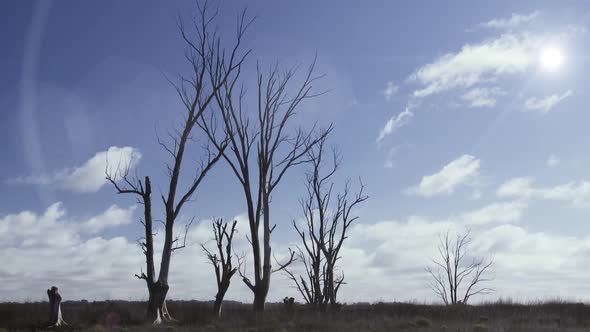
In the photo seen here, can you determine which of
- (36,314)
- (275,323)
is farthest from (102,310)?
(275,323)

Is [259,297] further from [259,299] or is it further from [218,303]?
[218,303]

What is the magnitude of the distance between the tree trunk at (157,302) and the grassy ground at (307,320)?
0.50 metres

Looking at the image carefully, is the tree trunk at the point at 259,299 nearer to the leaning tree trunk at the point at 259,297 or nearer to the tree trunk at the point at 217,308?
the leaning tree trunk at the point at 259,297

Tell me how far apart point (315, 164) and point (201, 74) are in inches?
380

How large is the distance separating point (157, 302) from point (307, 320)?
213 inches

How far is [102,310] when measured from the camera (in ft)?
73.2

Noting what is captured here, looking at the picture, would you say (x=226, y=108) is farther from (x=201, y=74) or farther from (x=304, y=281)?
(x=304, y=281)

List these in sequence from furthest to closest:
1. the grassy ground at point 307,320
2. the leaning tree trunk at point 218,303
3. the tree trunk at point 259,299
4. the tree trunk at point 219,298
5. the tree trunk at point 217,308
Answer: the tree trunk at point 259,299 → the tree trunk at point 219,298 → the leaning tree trunk at point 218,303 → the tree trunk at point 217,308 → the grassy ground at point 307,320

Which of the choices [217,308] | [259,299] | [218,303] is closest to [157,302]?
[217,308]

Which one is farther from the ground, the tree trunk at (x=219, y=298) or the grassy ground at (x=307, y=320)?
the tree trunk at (x=219, y=298)

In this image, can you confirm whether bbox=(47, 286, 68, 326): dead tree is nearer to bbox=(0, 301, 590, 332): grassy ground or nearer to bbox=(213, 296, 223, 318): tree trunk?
bbox=(0, 301, 590, 332): grassy ground

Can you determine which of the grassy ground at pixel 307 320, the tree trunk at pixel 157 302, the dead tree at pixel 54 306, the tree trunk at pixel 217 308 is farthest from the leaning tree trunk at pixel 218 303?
the dead tree at pixel 54 306

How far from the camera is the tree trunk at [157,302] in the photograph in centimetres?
2009

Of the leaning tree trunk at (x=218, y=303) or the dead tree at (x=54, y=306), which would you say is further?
the leaning tree trunk at (x=218, y=303)
